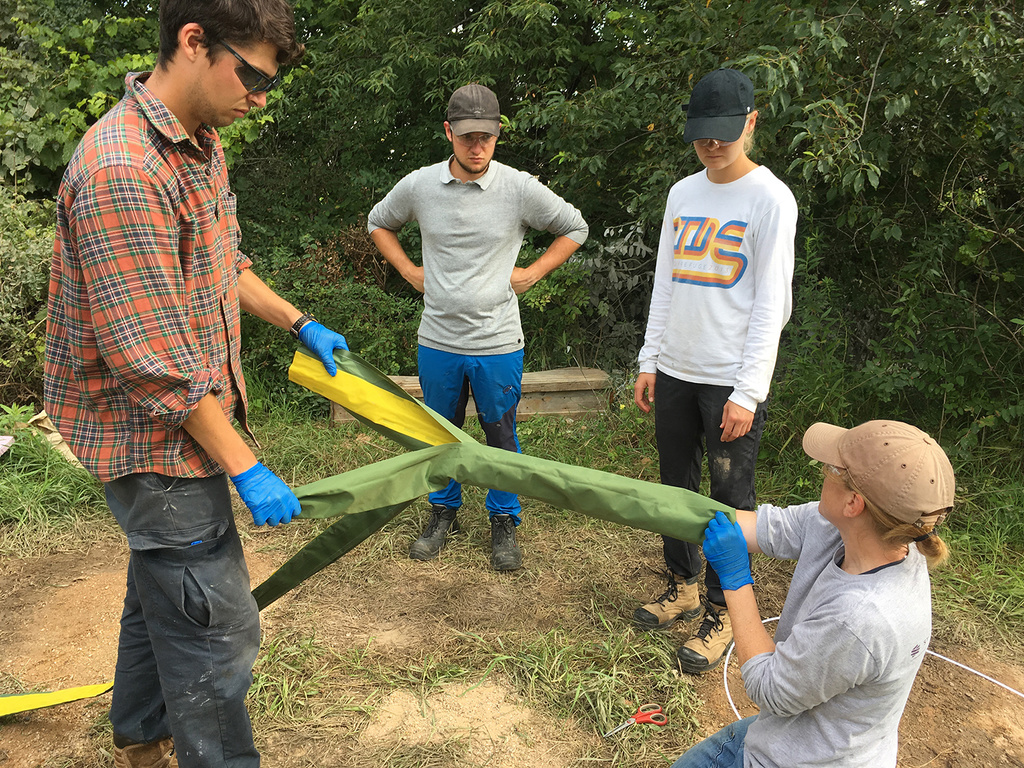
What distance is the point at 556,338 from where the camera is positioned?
5.96 metres

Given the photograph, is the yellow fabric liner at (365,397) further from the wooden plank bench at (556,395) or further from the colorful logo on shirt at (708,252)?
the wooden plank bench at (556,395)


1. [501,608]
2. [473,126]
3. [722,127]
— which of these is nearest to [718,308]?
[722,127]

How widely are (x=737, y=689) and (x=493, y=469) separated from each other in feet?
4.85

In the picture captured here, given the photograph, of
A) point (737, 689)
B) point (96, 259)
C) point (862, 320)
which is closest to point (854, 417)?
point (862, 320)

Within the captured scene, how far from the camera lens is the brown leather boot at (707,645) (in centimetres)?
294

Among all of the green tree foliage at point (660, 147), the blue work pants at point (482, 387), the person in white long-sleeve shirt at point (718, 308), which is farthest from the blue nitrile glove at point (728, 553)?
the green tree foliage at point (660, 147)

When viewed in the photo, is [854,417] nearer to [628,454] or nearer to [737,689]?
[628,454]

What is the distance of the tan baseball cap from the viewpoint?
4.77 ft

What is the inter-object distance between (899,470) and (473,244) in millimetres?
2340

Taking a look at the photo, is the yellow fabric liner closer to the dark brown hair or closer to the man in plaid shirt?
the man in plaid shirt

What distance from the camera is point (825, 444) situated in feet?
5.41

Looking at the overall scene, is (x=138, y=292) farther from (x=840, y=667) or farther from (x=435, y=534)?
(x=435, y=534)

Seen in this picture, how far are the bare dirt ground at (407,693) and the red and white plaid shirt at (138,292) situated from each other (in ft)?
4.21

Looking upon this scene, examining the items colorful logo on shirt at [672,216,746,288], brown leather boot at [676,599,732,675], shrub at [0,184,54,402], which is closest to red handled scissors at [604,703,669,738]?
brown leather boot at [676,599,732,675]
